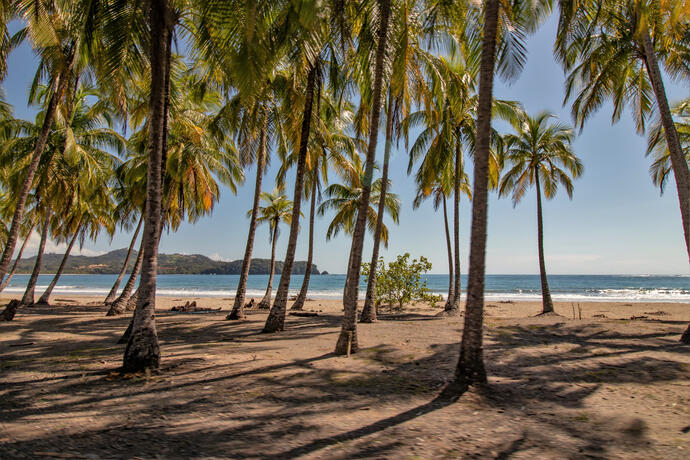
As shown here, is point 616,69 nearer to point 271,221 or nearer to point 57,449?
point 57,449

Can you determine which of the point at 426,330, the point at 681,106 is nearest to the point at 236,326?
the point at 426,330

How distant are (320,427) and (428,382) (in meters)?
2.41

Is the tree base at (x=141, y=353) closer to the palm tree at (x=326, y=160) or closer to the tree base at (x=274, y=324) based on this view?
the tree base at (x=274, y=324)

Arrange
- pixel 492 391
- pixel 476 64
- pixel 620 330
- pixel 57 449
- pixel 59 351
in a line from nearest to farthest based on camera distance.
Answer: pixel 57 449, pixel 492 391, pixel 476 64, pixel 59 351, pixel 620 330

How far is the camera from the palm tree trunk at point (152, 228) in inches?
232

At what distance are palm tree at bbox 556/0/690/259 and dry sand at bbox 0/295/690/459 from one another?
218 inches

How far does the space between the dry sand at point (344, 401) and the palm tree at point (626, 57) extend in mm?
5533

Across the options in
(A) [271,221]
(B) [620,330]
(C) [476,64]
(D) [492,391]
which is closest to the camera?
(D) [492,391]

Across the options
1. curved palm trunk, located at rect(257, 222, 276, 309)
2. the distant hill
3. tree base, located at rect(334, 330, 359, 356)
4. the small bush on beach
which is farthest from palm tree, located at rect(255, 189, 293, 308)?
the distant hill

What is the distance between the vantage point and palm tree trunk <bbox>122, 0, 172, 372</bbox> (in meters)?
5.90

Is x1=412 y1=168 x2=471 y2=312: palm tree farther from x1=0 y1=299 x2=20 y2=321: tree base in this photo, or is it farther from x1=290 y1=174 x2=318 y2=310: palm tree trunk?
x1=0 y1=299 x2=20 y2=321: tree base

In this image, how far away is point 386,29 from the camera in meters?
7.93

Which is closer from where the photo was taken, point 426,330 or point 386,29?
point 386,29

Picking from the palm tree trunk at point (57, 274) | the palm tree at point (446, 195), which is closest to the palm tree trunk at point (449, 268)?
the palm tree at point (446, 195)
